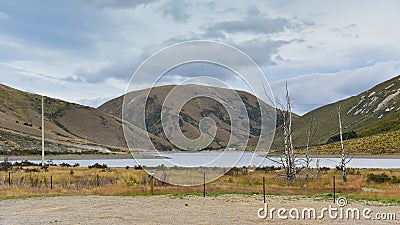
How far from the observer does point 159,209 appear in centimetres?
1823

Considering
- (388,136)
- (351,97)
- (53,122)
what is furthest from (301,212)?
(351,97)

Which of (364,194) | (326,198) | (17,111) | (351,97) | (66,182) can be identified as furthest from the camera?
(351,97)

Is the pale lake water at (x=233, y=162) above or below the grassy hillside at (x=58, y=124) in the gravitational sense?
below

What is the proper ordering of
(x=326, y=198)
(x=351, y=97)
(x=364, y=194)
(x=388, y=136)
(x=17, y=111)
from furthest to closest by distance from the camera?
1. (x=351, y=97)
2. (x=17, y=111)
3. (x=388, y=136)
4. (x=364, y=194)
5. (x=326, y=198)

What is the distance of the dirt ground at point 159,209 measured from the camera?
1523 cm

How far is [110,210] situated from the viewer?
1797 cm

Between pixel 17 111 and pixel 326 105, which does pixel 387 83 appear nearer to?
pixel 326 105

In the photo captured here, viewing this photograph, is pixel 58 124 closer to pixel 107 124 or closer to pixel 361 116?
pixel 107 124

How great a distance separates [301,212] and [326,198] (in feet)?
18.3

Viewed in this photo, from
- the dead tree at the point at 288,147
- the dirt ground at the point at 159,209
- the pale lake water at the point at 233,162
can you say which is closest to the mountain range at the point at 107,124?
the pale lake water at the point at 233,162

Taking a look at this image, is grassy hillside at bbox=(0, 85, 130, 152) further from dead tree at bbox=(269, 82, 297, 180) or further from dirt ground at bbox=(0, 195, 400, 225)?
dirt ground at bbox=(0, 195, 400, 225)

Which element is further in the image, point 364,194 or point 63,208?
point 364,194

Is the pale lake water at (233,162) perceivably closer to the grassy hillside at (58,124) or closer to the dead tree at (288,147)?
the dead tree at (288,147)

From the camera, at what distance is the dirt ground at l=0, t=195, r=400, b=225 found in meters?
15.2
